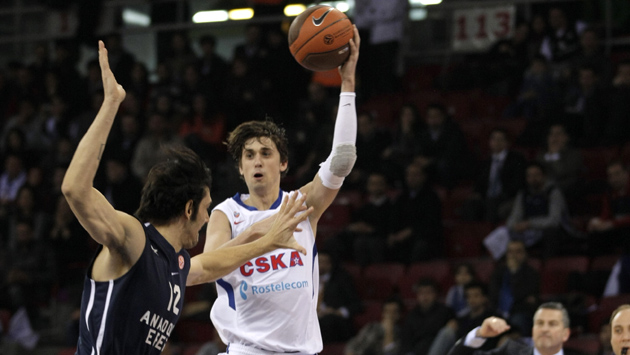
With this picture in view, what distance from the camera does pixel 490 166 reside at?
435 inches

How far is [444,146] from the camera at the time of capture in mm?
11484

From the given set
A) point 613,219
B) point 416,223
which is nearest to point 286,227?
point 416,223

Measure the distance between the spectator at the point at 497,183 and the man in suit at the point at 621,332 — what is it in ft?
15.2

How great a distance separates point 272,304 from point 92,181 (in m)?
1.91

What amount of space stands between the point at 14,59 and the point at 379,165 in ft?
30.2

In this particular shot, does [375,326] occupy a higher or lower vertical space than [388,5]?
lower

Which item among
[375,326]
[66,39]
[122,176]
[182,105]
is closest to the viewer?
[375,326]

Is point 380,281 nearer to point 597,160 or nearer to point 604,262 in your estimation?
point 604,262

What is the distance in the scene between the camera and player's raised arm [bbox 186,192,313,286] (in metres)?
4.19

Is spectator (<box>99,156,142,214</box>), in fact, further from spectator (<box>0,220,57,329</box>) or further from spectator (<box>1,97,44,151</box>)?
spectator (<box>1,97,44,151</box>)

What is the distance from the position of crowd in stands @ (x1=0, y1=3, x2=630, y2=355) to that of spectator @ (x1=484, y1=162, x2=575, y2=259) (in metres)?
0.02

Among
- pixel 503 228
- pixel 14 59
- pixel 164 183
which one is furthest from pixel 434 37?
pixel 164 183

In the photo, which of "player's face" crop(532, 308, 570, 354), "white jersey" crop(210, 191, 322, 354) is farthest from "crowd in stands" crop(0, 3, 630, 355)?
"white jersey" crop(210, 191, 322, 354)

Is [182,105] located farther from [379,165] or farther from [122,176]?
[379,165]
